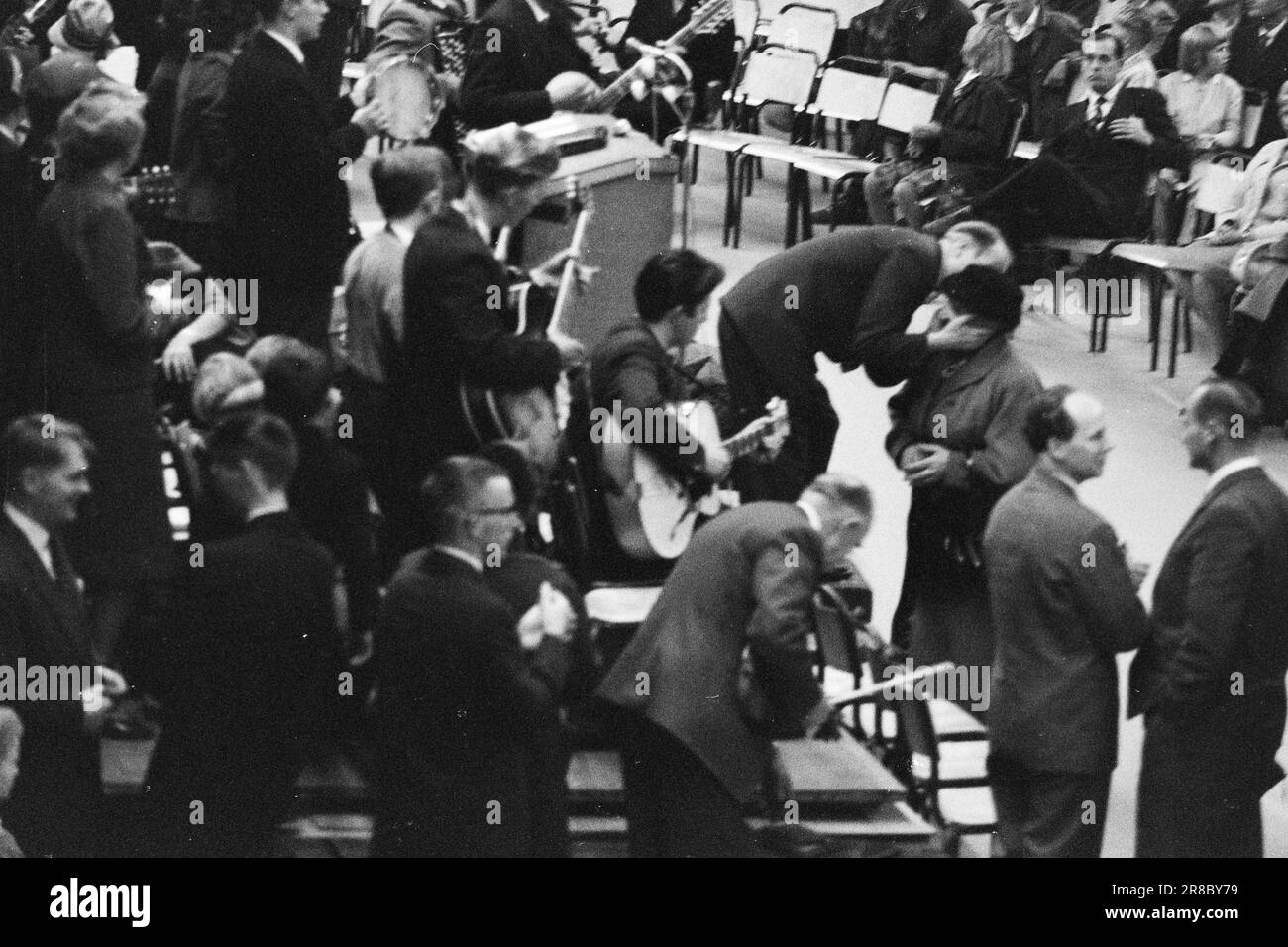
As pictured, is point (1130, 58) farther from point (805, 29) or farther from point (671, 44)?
point (671, 44)

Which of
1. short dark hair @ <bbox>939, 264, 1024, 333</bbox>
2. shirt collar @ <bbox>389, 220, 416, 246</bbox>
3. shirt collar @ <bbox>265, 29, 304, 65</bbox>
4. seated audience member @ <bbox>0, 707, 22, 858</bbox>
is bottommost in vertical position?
seated audience member @ <bbox>0, 707, 22, 858</bbox>

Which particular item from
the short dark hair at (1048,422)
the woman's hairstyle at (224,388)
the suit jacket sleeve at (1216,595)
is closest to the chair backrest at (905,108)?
the short dark hair at (1048,422)

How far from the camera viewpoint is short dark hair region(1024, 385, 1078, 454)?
16.4ft

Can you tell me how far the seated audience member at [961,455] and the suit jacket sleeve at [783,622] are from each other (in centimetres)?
104

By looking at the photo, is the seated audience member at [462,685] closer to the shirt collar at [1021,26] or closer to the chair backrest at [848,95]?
the chair backrest at [848,95]

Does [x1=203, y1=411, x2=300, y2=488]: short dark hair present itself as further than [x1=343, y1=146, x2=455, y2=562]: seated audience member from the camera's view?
No

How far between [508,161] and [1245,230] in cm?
315

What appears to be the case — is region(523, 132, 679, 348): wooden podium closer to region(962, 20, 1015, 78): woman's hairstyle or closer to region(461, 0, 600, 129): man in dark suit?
region(461, 0, 600, 129): man in dark suit

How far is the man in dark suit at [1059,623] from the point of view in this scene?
4887 millimetres

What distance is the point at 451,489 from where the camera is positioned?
494 centimetres

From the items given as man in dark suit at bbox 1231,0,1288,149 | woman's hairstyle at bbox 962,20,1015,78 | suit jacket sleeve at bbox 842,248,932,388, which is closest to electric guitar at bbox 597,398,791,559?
suit jacket sleeve at bbox 842,248,932,388

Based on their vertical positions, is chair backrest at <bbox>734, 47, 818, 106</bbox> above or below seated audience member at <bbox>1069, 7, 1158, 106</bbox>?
below

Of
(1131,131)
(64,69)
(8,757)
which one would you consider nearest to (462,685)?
(8,757)

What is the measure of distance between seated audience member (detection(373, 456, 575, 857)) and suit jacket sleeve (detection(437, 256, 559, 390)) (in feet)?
0.75
